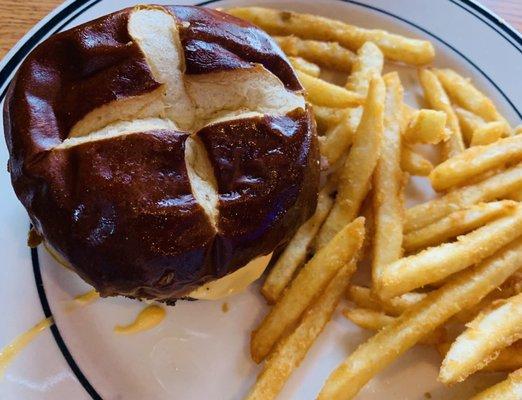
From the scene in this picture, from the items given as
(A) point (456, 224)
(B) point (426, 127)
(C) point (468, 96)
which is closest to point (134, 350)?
(A) point (456, 224)

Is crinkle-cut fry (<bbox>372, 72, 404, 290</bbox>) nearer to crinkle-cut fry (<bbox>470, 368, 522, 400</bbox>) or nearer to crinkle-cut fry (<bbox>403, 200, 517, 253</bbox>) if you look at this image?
crinkle-cut fry (<bbox>403, 200, 517, 253</bbox>)

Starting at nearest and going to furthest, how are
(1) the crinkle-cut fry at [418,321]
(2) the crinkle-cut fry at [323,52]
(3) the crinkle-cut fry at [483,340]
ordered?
(3) the crinkle-cut fry at [483,340] < (1) the crinkle-cut fry at [418,321] < (2) the crinkle-cut fry at [323,52]

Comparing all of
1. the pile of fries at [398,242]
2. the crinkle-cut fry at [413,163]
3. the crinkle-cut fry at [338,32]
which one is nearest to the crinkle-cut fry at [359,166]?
the pile of fries at [398,242]

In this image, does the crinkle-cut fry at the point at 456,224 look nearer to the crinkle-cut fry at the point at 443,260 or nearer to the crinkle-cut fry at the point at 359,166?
the crinkle-cut fry at the point at 443,260

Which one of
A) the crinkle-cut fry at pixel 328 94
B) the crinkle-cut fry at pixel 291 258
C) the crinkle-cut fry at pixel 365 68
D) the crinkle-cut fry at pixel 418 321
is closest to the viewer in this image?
the crinkle-cut fry at pixel 418 321

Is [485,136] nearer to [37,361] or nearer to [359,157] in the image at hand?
[359,157]

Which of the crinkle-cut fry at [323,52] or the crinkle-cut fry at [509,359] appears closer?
the crinkle-cut fry at [509,359]

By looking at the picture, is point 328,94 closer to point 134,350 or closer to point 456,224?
point 456,224

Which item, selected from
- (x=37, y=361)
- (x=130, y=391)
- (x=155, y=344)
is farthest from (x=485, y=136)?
(x=37, y=361)

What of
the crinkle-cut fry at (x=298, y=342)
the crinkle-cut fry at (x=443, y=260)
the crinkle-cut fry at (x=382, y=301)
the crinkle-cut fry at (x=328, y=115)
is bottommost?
the crinkle-cut fry at (x=298, y=342)
